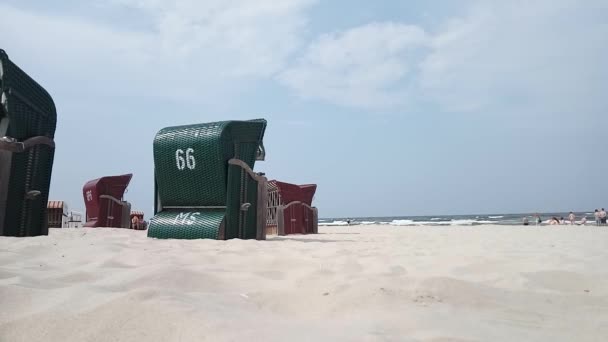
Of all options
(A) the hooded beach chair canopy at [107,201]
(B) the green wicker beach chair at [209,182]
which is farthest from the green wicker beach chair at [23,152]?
(A) the hooded beach chair canopy at [107,201]

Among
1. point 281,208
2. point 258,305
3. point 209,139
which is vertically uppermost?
point 209,139

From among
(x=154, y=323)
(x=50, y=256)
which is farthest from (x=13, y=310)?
(x=50, y=256)

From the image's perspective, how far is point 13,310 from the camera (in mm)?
1604

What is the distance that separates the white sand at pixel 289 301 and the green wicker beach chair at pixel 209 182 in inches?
139

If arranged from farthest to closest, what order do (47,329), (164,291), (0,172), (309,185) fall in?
1. (309,185)
2. (0,172)
3. (164,291)
4. (47,329)

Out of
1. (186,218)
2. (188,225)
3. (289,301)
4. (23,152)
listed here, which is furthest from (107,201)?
(289,301)

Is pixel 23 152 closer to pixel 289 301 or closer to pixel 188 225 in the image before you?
pixel 188 225

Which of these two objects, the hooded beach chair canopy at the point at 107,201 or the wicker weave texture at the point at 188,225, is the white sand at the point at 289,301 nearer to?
the wicker weave texture at the point at 188,225

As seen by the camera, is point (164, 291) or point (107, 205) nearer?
point (164, 291)

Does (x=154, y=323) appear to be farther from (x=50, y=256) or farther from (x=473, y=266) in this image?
(x=473, y=266)

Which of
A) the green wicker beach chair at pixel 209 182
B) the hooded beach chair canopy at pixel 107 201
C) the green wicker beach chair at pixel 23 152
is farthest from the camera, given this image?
the hooded beach chair canopy at pixel 107 201

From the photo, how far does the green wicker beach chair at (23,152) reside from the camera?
5488 millimetres

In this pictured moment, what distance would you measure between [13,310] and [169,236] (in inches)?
→ 221

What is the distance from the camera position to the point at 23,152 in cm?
574
